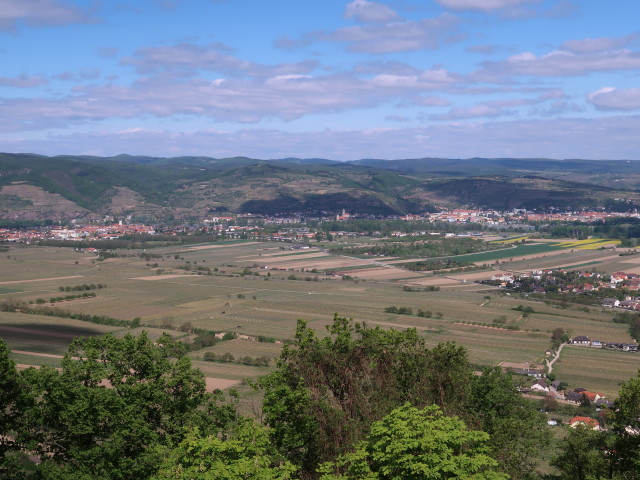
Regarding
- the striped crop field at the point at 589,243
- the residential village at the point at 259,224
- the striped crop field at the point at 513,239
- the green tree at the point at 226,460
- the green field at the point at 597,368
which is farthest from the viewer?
the residential village at the point at 259,224

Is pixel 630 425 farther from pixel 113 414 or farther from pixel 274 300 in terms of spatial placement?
pixel 274 300

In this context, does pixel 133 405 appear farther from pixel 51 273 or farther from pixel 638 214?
pixel 638 214

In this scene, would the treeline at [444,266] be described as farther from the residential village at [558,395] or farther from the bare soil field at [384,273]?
the residential village at [558,395]

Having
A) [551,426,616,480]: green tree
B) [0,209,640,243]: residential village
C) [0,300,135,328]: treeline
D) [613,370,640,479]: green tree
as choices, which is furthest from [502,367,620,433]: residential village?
[0,209,640,243]: residential village

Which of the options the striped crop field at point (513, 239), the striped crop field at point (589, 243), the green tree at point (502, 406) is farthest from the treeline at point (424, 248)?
the green tree at point (502, 406)

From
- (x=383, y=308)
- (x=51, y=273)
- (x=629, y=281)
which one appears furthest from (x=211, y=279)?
(x=629, y=281)

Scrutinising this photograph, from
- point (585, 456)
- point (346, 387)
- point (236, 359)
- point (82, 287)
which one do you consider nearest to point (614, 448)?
point (585, 456)
